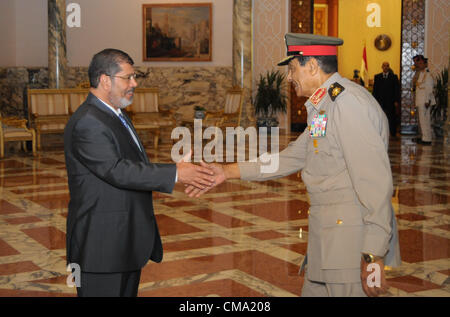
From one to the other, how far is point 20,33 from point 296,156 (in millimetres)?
14046

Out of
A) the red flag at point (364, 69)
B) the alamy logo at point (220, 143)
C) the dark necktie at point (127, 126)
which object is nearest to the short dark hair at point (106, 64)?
the dark necktie at point (127, 126)

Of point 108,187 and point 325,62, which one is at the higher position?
point 325,62

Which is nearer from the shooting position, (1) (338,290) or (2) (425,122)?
(1) (338,290)

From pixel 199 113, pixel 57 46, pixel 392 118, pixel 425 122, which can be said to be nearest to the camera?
pixel 425 122

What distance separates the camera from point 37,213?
7.25 metres

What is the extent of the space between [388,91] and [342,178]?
13329 millimetres

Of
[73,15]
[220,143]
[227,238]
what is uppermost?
[73,15]

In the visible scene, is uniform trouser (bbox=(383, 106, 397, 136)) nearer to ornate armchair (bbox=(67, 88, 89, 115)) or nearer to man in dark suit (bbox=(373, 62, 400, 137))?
man in dark suit (bbox=(373, 62, 400, 137))

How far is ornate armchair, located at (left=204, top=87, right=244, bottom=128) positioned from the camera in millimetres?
14016

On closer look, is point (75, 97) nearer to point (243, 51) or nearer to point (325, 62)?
point (243, 51)

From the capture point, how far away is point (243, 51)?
1541cm

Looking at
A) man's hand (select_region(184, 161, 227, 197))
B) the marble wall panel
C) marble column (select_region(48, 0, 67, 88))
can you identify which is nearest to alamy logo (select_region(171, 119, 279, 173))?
the marble wall panel

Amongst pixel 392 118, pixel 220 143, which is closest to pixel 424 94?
pixel 392 118

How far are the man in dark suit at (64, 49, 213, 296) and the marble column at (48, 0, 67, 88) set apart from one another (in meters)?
12.6
